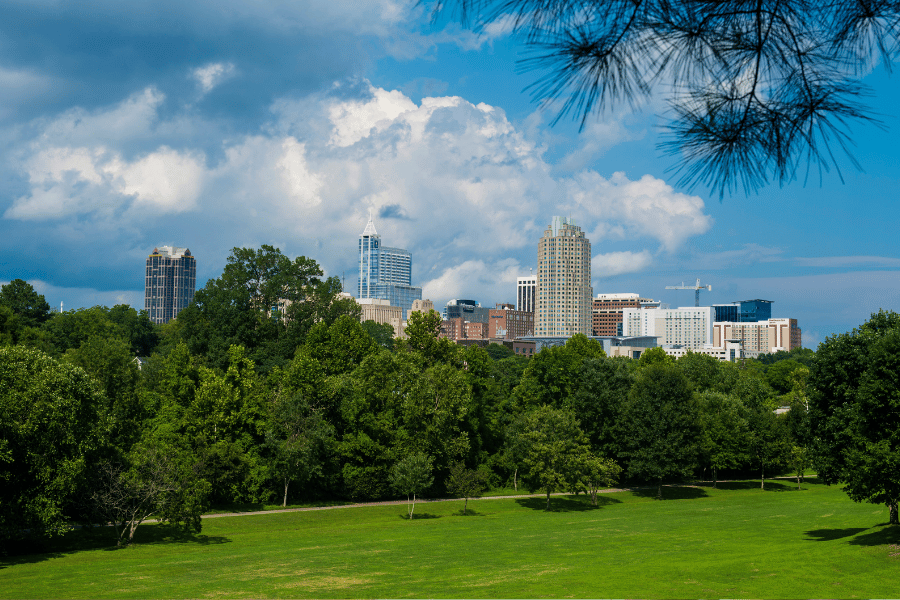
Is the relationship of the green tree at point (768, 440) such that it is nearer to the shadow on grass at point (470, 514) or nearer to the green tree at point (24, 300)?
the shadow on grass at point (470, 514)

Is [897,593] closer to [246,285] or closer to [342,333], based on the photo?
[342,333]

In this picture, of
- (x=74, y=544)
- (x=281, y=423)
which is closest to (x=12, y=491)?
(x=74, y=544)

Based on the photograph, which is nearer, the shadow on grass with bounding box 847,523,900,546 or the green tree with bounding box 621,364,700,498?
the shadow on grass with bounding box 847,523,900,546

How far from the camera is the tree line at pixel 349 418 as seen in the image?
2820cm

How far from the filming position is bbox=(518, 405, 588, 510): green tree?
47500mm

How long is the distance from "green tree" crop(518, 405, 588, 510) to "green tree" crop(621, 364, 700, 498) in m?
5.19

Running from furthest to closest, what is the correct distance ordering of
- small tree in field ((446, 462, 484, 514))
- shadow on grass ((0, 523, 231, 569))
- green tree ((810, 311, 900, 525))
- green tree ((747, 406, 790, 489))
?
green tree ((747, 406, 790, 489)) < small tree in field ((446, 462, 484, 514)) < shadow on grass ((0, 523, 231, 569)) < green tree ((810, 311, 900, 525))

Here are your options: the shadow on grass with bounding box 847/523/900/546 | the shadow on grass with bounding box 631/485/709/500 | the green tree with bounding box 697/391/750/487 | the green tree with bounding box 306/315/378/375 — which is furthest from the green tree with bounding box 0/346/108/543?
the green tree with bounding box 697/391/750/487

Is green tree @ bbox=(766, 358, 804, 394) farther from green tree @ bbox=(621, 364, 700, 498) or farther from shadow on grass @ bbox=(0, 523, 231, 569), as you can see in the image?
shadow on grass @ bbox=(0, 523, 231, 569)

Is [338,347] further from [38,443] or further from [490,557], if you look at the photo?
[490,557]

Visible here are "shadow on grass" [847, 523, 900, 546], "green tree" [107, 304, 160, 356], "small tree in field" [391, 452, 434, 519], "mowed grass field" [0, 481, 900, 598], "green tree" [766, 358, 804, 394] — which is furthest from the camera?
"green tree" [107, 304, 160, 356]

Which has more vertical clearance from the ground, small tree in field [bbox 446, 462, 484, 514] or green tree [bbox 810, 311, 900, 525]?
green tree [bbox 810, 311, 900, 525]

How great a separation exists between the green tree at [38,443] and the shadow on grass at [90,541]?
763 mm

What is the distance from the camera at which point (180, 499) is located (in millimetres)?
32531
